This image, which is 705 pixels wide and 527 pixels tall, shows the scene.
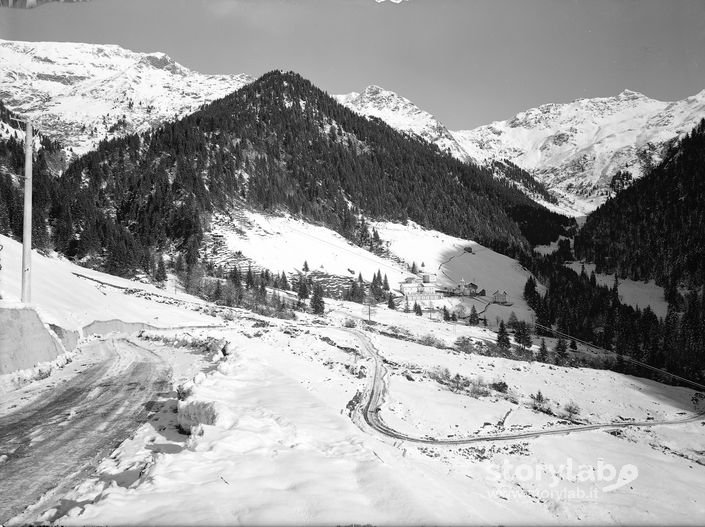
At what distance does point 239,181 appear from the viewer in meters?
125

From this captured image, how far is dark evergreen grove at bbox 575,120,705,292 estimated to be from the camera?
137 metres

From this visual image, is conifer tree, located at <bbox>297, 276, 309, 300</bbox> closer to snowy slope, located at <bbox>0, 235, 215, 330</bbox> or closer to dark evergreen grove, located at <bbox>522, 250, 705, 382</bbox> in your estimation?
snowy slope, located at <bbox>0, 235, 215, 330</bbox>

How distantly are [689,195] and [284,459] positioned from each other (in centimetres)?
20553

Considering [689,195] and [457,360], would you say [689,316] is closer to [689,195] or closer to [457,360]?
[457,360]

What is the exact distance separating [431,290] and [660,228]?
4772 inches

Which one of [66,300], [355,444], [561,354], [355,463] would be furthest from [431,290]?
[355,463]

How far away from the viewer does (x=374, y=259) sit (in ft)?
384

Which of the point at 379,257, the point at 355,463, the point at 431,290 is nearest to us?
the point at 355,463

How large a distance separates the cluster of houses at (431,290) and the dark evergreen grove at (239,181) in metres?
37.1

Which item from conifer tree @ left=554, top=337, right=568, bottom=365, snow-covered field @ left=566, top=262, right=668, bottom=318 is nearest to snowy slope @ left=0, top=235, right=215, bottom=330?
conifer tree @ left=554, top=337, right=568, bottom=365

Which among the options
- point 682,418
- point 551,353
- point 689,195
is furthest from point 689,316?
point 689,195

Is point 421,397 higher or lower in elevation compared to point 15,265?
lower

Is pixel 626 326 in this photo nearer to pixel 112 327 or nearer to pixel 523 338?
pixel 523 338

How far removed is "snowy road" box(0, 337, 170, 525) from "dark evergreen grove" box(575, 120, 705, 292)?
6024 inches
